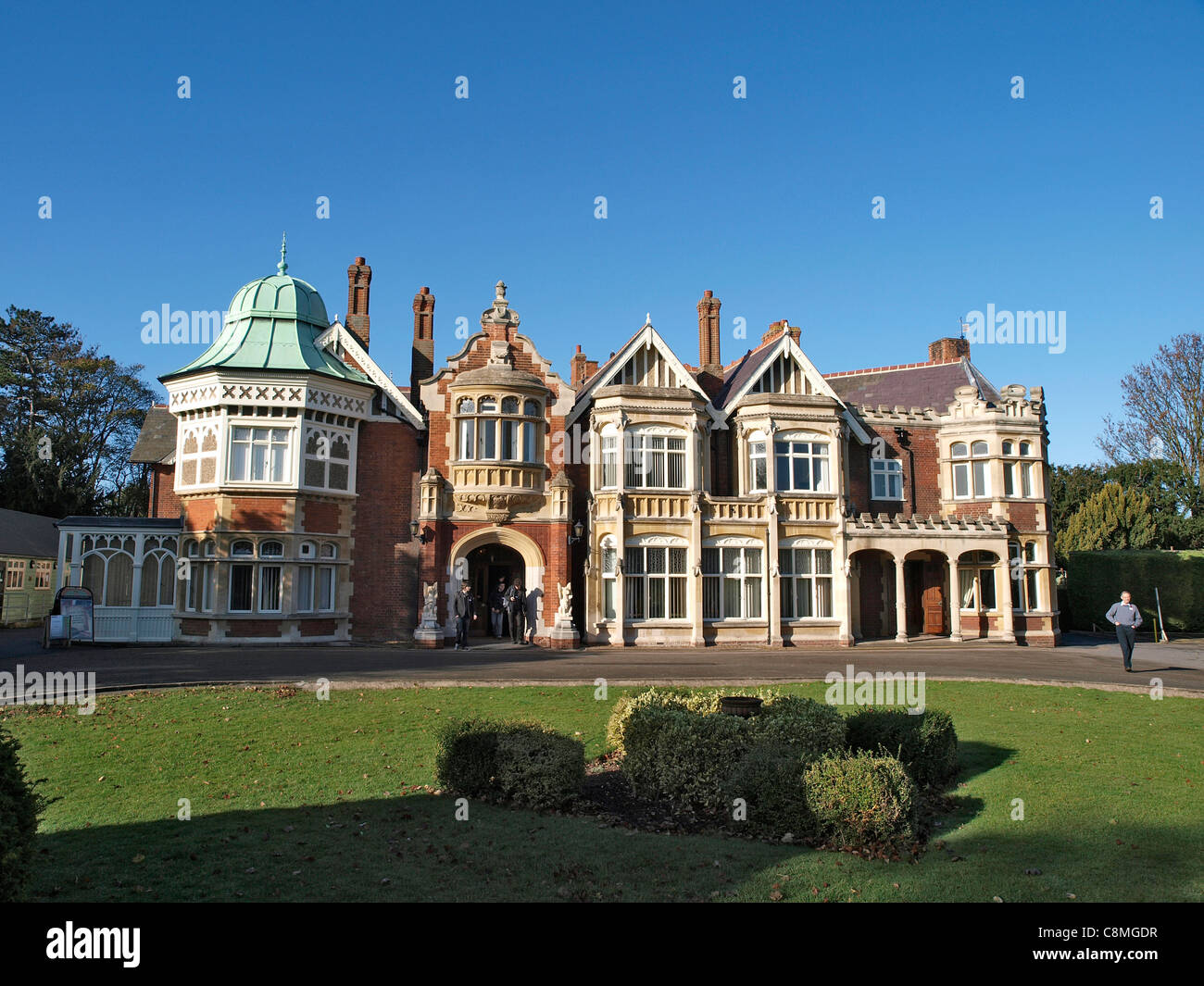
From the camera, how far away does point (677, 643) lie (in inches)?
1108

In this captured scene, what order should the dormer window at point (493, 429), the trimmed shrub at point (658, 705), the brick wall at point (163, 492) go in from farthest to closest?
the brick wall at point (163, 492)
the dormer window at point (493, 429)
the trimmed shrub at point (658, 705)

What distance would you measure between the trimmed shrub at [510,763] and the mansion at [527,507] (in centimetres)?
1669

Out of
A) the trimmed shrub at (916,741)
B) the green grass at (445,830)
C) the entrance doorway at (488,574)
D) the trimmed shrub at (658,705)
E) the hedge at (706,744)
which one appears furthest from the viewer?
the entrance doorway at (488,574)

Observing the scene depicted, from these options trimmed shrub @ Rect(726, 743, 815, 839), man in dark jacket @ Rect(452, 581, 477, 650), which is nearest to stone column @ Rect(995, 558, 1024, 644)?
man in dark jacket @ Rect(452, 581, 477, 650)

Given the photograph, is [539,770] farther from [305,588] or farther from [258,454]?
[258,454]

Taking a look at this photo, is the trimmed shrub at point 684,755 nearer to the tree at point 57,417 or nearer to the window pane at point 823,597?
the window pane at point 823,597

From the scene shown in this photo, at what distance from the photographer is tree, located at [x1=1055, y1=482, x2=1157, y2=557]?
40156 millimetres

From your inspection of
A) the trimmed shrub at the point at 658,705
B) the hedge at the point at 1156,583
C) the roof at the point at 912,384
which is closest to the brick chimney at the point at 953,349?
the roof at the point at 912,384

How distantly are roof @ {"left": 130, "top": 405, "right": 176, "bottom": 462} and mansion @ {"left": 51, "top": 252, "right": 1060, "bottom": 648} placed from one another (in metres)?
0.11

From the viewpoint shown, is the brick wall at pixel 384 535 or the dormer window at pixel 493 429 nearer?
the dormer window at pixel 493 429

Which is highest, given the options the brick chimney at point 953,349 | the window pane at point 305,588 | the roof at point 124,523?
the brick chimney at point 953,349

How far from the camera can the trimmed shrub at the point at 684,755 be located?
914cm
